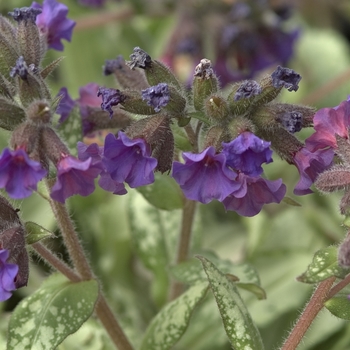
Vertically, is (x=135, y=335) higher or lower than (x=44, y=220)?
lower

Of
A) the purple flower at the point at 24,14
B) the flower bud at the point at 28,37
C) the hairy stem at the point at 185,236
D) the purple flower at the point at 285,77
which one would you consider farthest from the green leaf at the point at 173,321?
the purple flower at the point at 24,14

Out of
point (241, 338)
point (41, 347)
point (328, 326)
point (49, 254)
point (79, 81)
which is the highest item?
point (79, 81)

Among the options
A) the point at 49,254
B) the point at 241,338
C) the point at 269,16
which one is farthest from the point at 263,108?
→ the point at 269,16

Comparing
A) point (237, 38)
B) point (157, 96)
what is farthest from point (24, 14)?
point (237, 38)

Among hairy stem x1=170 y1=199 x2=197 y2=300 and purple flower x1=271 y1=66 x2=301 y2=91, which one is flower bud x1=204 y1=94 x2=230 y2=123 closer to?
purple flower x1=271 y1=66 x2=301 y2=91

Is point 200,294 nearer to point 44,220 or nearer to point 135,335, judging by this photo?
point 135,335
